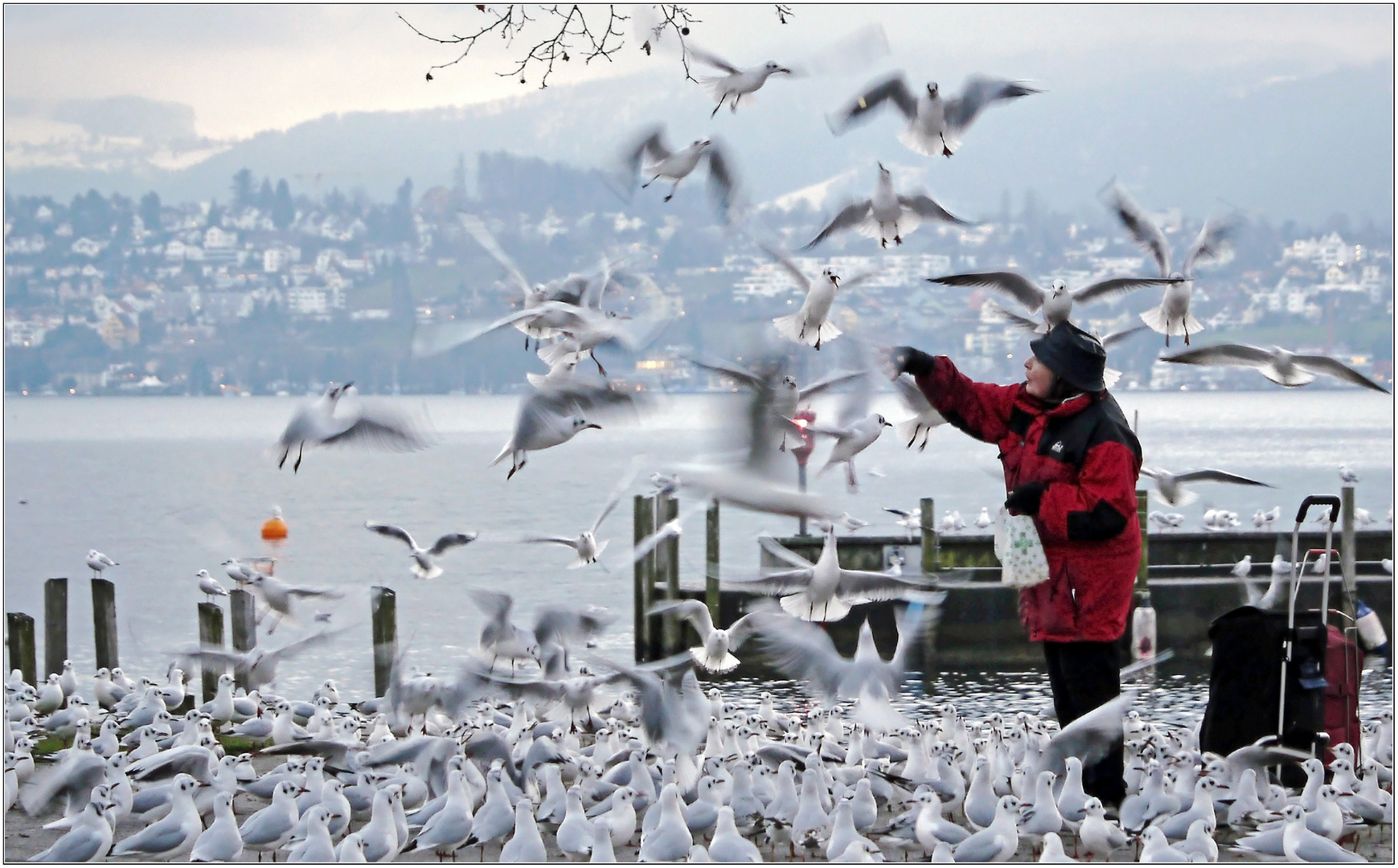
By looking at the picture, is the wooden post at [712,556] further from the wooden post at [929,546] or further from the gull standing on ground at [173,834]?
the gull standing on ground at [173,834]

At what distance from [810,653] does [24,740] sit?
11.4ft

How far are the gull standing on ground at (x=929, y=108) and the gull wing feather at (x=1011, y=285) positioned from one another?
0.60m

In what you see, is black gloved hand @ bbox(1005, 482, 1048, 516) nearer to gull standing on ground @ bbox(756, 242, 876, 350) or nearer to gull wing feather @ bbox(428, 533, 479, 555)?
gull standing on ground @ bbox(756, 242, 876, 350)

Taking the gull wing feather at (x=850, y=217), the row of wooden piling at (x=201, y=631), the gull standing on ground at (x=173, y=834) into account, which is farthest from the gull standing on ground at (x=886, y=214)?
the row of wooden piling at (x=201, y=631)

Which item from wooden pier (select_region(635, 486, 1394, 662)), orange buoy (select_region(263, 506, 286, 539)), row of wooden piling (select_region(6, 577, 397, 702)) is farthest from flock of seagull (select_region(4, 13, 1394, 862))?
orange buoy (select_region(263, 506, 286, 539))

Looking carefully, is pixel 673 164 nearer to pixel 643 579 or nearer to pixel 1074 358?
pixel 1074 358

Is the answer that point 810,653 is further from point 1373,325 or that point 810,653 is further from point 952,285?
point 1373,325

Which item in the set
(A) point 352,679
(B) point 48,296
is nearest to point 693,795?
(A) point 352,679

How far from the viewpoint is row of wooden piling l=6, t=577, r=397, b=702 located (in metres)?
9.25

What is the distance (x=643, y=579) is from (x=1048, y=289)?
7.38m

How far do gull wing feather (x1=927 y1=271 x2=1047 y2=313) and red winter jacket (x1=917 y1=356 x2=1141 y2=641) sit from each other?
2.96ft

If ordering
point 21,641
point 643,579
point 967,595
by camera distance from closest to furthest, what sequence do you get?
point 21,641 → point 967,595 → point 643,579

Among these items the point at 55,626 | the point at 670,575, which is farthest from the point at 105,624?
the point at 670,575

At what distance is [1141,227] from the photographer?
6094 mm
